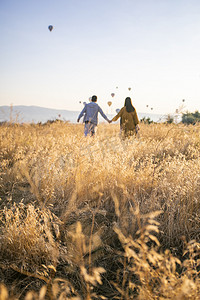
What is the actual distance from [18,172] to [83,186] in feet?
3.97

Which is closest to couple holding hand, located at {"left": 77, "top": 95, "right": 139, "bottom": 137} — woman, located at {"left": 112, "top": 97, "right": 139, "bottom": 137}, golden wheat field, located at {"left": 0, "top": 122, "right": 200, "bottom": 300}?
woman, located at {"left": 112, "top": 97, "right": 139, "bottom": 137}

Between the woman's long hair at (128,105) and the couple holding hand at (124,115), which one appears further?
the woman's long hair at (128,105)

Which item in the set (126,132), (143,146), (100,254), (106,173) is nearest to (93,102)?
(126,132)

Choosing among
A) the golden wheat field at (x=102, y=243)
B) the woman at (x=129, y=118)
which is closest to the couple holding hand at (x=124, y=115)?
the woman at (x=129, y=118)

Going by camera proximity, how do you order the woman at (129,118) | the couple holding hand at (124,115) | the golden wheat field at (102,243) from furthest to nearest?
the woman at (129,118), the couple holding hand at (124,115), the golden wheat field at (102,243)

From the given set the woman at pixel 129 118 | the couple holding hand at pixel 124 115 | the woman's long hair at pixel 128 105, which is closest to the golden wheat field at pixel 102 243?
the couple holding hand at pixel 124 115

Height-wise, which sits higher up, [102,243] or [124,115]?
[124,115]

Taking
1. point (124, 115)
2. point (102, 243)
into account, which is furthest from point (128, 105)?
point (102, 243)

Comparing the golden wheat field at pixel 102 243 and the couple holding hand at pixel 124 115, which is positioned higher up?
the couple holding hand at pixel 124 115

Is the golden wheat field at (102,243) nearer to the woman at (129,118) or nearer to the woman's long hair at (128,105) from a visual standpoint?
the woman at (129,118)

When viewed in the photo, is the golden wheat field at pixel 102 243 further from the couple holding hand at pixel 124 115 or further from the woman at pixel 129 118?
the woman at pixel 129 118

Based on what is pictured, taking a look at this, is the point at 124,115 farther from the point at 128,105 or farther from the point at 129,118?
the point at 128,105

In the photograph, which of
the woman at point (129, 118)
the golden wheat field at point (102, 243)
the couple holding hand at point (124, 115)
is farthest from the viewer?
the woman at point (129, 118)

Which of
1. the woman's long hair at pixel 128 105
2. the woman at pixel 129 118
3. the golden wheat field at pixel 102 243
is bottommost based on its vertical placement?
the golden wheat field at pixel 102 243
